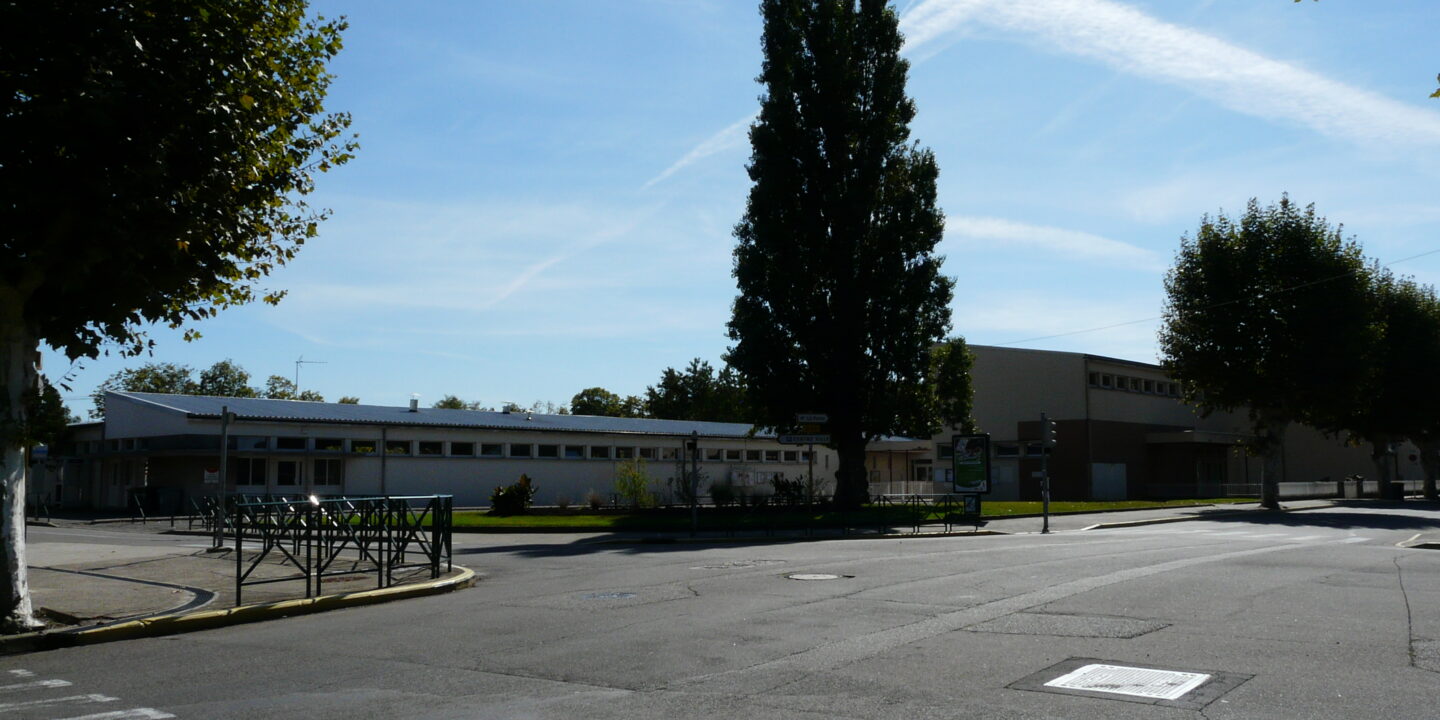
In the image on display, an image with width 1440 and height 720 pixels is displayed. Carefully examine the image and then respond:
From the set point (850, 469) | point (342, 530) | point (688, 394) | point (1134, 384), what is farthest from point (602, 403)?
point (342, 530)

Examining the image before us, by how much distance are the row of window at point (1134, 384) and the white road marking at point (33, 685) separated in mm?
57253

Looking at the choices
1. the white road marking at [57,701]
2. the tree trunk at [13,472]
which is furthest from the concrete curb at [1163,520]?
the white road marking at [57,701]

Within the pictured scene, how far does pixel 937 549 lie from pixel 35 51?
56.1 feet

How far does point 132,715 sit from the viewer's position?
7.33 metres

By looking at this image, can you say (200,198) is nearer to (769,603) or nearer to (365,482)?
(769,603)

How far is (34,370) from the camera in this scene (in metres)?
12.2

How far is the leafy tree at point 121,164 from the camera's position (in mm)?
10828

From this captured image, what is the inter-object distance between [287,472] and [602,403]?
70936 mm

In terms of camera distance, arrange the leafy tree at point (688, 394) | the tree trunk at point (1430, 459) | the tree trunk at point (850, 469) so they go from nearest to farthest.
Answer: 1. the tree trunk at point (850, 469)
2. the tree trunk at point (1430, 459)
3. the leafy tree at point (688, 394)

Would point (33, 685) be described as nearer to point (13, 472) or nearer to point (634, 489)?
point (13, 472)

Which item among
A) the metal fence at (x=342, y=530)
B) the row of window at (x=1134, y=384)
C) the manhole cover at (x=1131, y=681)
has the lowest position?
the manhole cover at (x=1131, y=681)

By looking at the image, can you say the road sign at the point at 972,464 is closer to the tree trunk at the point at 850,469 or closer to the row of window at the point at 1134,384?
the tree trunk at the point at 850,469

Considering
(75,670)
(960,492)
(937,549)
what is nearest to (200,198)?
(75,670)

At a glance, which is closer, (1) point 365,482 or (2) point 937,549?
(2) point 937,549
